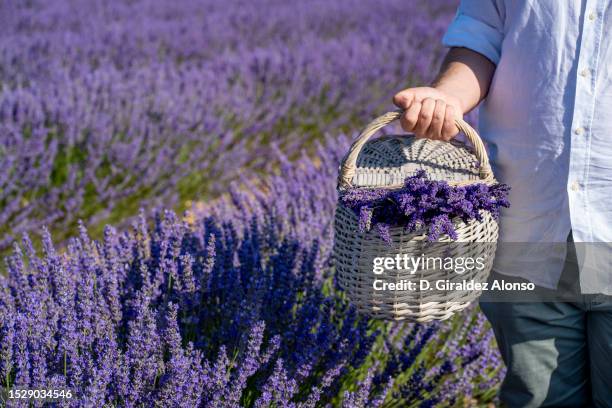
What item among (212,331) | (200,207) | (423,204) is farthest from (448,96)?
(200,207)

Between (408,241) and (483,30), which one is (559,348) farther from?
(483,30)

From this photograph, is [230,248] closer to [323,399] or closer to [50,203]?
[323,399]

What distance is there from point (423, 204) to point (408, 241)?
0.11 meters

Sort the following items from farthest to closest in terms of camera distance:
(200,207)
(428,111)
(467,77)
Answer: (200,207) → (467,77) → (428,111)

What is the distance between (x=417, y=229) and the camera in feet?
4.32

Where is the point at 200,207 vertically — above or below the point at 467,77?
below

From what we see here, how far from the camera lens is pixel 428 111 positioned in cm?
138

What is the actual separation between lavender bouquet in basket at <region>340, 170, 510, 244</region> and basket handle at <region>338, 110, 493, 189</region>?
0.21ft

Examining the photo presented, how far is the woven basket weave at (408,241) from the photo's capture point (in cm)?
135

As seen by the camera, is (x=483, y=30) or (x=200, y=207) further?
(x=200, y=207)

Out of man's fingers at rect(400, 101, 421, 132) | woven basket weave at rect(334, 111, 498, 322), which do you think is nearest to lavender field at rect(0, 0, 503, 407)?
woven basket weave at rect(334, 111, 498, 322)

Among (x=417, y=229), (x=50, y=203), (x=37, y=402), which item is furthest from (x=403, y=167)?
(x=50, y=203)

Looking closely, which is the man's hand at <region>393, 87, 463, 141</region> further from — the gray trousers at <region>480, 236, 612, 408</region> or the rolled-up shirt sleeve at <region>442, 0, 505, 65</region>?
the gray trousers at <region>480, 236, 612, 408</region>

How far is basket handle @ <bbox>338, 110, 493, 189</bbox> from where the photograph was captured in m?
1.38
